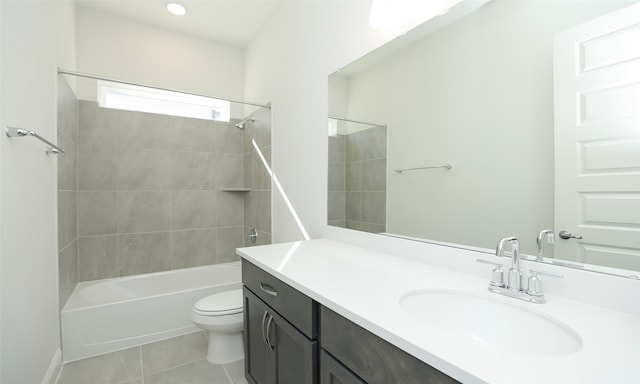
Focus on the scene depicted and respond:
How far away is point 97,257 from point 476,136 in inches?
122

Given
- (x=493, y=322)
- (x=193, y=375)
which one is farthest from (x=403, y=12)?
(x=193, y=375)

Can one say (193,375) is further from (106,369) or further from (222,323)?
(106,369)

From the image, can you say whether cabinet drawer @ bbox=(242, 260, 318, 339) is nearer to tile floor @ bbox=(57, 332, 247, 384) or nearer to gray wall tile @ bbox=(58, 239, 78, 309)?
tile floor @ bbox=(57, 332, 247, 384)

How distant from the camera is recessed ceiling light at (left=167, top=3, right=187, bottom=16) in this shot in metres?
2.49

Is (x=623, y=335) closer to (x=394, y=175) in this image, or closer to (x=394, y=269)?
(x=394, y=269)

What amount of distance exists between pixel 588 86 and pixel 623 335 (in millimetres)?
646

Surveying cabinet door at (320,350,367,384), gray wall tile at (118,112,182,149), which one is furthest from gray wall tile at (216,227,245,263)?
cabinet door at (320,350,367,384)

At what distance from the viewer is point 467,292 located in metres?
0.90

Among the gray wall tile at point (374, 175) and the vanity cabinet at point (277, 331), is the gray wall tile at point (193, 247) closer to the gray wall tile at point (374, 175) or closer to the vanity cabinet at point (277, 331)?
the vanity cabinet at point (277, 331)

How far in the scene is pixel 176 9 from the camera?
255 centimetres

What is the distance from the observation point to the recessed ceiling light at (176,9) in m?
2.49

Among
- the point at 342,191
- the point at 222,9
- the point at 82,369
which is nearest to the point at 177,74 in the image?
the point at 222,9

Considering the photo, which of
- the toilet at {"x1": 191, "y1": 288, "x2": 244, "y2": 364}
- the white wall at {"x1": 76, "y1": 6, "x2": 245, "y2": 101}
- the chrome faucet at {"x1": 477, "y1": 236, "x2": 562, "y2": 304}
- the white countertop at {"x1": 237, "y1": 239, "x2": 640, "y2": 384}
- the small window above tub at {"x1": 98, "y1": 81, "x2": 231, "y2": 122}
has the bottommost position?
the toilet at {"x1": 191, "y1": 288, "x2": 244, "y2": 364}

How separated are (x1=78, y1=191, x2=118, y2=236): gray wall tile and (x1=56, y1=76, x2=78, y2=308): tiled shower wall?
74 mm
